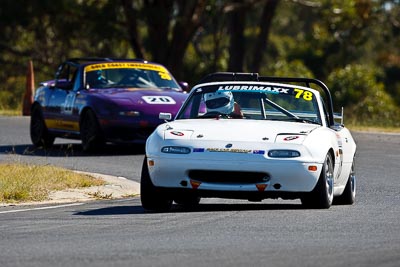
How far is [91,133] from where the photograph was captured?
2025 centimetres

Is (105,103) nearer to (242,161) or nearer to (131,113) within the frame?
(131,113)

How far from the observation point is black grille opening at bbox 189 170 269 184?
37.5 feet

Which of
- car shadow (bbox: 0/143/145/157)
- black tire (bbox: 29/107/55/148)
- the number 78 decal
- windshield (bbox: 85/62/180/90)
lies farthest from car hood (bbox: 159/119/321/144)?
black tire (bbox: 29/107/55/148)

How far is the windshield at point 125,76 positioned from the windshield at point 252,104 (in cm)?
787

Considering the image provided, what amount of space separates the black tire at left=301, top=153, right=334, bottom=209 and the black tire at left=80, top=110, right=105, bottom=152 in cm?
857

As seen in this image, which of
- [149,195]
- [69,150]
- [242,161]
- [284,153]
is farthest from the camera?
[69,150]

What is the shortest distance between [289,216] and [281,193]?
34 cm

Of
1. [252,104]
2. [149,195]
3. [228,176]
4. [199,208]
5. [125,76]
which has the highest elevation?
[252,104]

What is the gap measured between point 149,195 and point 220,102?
1.58 metres

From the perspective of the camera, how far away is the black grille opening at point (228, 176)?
11.4 meters

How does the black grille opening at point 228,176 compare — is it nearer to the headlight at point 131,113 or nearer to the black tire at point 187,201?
the black tire at point 187,201

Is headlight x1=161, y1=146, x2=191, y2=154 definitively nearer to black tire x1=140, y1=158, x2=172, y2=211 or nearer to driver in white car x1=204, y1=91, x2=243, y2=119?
black tire x1=140, y1=158, x2=172, y2=211

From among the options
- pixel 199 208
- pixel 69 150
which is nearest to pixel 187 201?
pixel 199 208

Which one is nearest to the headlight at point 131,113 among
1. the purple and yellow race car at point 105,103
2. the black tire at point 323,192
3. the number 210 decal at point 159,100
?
the purple and yellow race car at point 105,103
